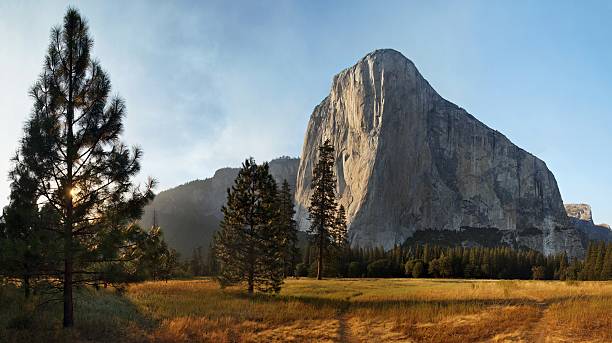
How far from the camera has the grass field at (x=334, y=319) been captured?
14016mm

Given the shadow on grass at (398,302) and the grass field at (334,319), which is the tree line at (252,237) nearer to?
the shadow on grass at (398,302)

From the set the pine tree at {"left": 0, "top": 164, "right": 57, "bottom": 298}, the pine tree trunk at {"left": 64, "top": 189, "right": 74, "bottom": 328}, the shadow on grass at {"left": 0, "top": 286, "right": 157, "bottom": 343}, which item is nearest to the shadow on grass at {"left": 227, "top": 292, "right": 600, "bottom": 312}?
the shadow on grass at {"left": 0, "top": 286, "right": 157, "bottom": 343}

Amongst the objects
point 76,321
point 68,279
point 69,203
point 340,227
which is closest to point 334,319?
point 76,321

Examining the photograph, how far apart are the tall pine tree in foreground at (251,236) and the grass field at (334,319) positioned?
19.8 ft

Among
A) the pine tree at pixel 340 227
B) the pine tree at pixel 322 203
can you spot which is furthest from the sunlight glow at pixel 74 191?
the pine tree at pixel 340 227

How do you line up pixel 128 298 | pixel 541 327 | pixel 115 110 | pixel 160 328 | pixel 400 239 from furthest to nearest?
pixel 400 239 → pixel 128 298 → pixel 160 328 → pixel 115 110 → pixel 541 327

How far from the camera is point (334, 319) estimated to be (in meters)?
18.8

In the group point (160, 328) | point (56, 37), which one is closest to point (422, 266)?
point (160, 328)

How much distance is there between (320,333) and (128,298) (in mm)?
14304

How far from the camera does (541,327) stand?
14336mm

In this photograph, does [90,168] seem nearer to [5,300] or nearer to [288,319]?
[5,300]

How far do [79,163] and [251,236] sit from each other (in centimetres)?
1646

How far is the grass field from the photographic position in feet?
46.0

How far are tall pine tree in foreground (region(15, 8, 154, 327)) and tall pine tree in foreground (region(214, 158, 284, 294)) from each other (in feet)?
47.9
